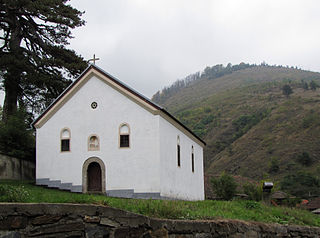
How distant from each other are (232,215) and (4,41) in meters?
22.4

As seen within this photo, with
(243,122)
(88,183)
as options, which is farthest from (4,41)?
(243,122)

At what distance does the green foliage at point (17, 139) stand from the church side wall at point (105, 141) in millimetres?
2071

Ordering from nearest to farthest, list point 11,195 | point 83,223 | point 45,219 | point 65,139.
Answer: point 45,219, point 83,223, point 11,195, point 65,139

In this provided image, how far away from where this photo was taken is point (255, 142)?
257 ft

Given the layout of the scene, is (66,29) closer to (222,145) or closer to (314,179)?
(314,179)

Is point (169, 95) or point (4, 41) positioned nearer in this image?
point (4, 41)

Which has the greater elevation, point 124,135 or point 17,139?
point 17,139

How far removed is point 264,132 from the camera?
8075 cm

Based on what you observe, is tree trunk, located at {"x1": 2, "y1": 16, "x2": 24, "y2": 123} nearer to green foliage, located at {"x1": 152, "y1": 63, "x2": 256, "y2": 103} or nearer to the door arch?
the door arch

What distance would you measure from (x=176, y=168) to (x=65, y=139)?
6.37 m

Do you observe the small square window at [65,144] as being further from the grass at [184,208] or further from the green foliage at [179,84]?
the green foliage at [179,84]

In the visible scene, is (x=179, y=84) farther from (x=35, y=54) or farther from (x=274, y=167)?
(x=35, y=54)

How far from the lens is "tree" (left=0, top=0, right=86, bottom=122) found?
2717cm

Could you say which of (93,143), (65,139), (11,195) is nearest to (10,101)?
(65,139)
